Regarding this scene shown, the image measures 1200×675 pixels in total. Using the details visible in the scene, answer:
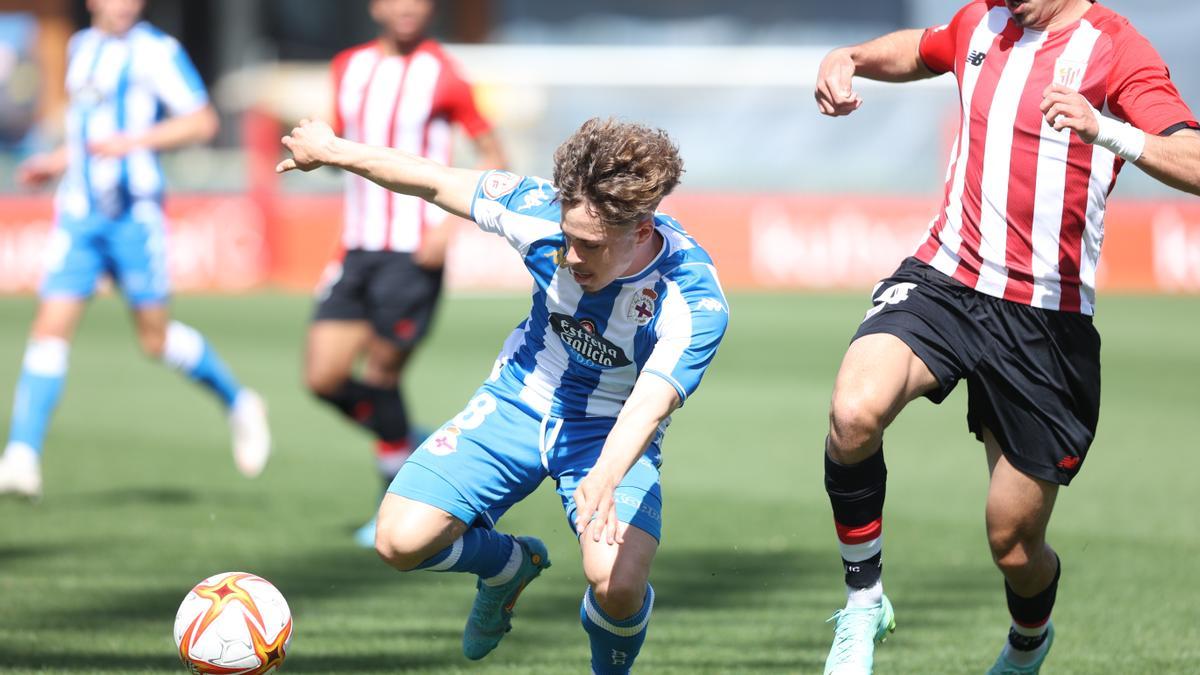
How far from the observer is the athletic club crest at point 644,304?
4.34 metres

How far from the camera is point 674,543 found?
7129mm

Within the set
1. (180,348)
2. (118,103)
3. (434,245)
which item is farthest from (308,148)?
(118,103)

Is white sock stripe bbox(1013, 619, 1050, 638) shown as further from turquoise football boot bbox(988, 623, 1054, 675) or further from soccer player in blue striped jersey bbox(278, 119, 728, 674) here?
soccer player in blue striped jersey bbox(278, 119, 728, 674)

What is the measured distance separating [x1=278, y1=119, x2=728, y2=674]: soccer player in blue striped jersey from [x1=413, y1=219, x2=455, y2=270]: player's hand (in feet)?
8.08

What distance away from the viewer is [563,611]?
19.1 ft

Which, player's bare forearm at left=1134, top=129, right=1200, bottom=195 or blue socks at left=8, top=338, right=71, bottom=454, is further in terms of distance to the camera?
blue socks at left=8, top=338, right=71, bottom=454

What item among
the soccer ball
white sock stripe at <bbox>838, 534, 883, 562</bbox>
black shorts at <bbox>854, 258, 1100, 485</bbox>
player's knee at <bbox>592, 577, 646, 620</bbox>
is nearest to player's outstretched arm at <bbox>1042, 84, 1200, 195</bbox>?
black shorts at <bbox>854, 258, 1100, 485</bbox>

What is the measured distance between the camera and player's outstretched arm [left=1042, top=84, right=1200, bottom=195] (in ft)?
12.4

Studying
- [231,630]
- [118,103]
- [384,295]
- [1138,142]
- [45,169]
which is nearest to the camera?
[1138,142]

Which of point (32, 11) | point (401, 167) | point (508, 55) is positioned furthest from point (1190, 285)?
point (32, 11)

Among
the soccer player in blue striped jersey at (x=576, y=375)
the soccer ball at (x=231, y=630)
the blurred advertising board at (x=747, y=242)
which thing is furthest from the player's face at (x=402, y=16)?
the blurred advertising board at (x=747, y=242)

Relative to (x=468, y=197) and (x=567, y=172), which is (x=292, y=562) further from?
(x=567, y=172)

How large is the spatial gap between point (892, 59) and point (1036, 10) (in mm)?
520

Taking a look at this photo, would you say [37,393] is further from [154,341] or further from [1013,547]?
[1013,547]
